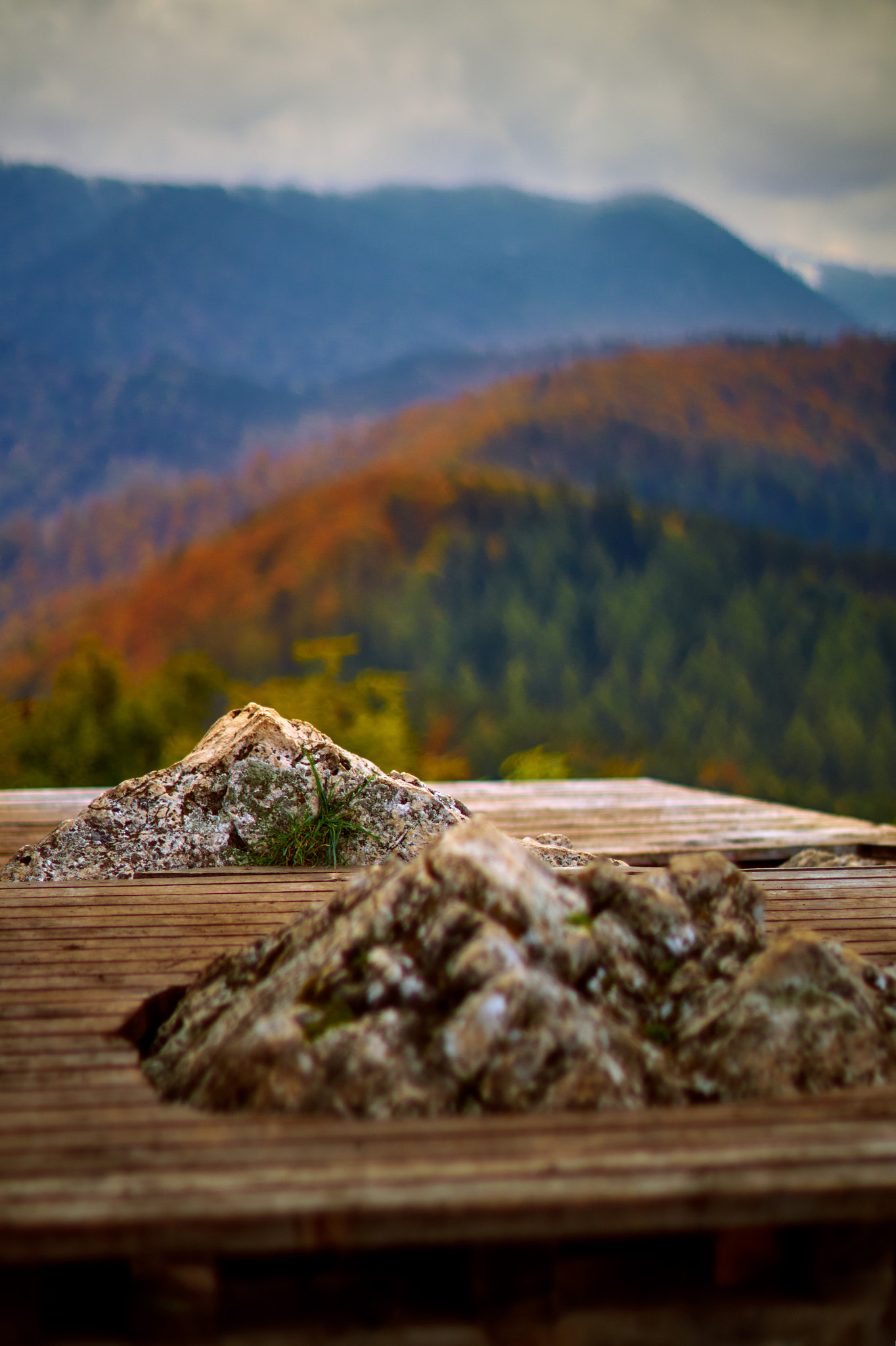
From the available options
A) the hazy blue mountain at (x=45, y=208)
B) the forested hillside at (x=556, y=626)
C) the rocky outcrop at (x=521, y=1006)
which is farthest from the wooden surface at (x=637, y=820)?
the hazy blue mountain at (x=45, y=208)

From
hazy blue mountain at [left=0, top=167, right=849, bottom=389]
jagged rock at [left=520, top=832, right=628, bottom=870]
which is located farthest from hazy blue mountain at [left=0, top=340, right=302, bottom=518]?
jagged rock at [left=520, top=832, right=628, bottom=870]

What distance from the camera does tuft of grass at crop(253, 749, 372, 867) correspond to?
3330mm

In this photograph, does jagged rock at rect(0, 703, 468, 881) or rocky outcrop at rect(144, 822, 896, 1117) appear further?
jagged rock at rect(0, 703, 468, 881)

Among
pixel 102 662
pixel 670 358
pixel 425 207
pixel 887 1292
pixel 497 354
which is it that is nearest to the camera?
pixel 887 1292

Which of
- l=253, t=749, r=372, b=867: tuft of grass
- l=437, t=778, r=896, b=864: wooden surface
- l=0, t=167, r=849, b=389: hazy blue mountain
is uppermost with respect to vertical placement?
l=0, t=167, r=849, b=389: hazy blue mountain

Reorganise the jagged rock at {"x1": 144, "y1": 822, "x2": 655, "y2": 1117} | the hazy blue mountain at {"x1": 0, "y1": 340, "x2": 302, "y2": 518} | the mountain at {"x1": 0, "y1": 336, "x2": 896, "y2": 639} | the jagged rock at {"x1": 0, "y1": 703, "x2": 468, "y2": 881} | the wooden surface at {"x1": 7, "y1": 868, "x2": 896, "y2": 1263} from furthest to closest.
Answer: the hazy blue mountain at {"x1": 0, "y1": 340, "x2": 302, "y2": 518} → the mountain at {"x1": 0, "y1": 336, "x2": 896, "y2": 639} → the jagged rock at {"x1": 0, "y1": 703, "x2": 468, "y2": 881} → the jagged rock at {"x1": 144, "y1": 822, "x2": 655, "y2": 1117} → the wooden surface at {"x1": 7, "y1": 868, "x2": 896, "y2": 1263}

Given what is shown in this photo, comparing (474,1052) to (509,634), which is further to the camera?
(509,634)

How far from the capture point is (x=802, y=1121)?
1.56 meters

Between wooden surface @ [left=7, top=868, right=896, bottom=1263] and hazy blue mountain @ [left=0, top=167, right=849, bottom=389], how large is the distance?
1151cm

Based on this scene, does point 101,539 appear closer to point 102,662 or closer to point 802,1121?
point 102,662

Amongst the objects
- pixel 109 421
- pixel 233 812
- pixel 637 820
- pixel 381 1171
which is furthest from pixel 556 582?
pixel 381 1171

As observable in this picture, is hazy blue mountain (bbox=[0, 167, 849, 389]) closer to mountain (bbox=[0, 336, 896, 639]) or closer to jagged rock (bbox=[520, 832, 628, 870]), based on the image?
mountain (bbox=[0, 336, 896, 639])

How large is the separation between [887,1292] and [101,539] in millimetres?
10574

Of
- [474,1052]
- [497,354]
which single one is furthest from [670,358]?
[474,1052]
